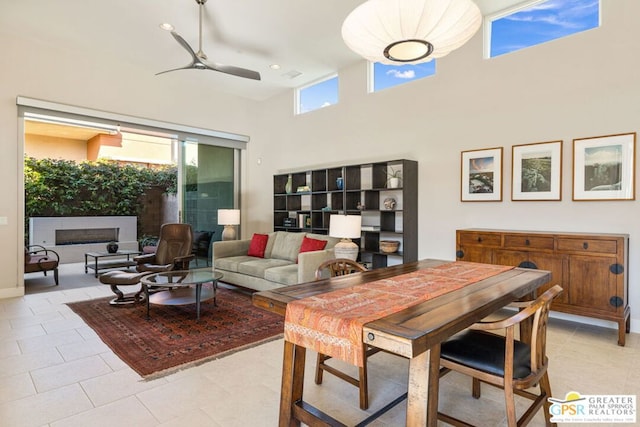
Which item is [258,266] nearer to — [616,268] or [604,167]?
[616,268]

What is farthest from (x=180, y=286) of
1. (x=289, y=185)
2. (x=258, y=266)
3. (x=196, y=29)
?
(x=196, y=29)

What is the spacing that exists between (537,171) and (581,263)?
1.13 m

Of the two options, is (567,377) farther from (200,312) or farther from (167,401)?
(200,312)

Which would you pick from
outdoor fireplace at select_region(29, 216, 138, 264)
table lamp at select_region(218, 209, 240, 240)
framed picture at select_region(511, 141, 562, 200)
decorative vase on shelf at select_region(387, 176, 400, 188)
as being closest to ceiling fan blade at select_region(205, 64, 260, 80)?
decorative vase on shelf at select_region(387, 176, 400, 188)

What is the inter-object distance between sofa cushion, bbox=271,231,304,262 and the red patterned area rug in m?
0.92

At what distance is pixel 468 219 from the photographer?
4453mm

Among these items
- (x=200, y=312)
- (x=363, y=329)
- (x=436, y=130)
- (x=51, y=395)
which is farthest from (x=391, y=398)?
(x=436, y=130)

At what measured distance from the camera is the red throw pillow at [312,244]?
4.74 metres

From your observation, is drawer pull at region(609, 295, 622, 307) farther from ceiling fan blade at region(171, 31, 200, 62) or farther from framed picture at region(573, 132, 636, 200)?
ceiling fan blade at region(171, 31, 200, 62)

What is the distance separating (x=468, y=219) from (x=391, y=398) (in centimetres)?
282

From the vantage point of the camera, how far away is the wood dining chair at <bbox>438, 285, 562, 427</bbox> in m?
1.61

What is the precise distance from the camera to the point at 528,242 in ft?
11.7

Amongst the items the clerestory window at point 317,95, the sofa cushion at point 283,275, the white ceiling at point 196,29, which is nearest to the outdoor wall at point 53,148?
the white ceiling at point 196,29

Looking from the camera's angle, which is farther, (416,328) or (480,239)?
(480,239)
